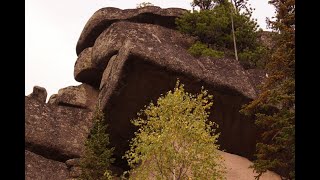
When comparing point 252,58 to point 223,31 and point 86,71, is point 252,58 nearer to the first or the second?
point 223,31

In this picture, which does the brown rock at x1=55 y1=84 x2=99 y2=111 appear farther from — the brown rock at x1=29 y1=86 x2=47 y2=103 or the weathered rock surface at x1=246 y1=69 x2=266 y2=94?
the weathered rock surface at x1=246 y1=69 x2=266 y2=94

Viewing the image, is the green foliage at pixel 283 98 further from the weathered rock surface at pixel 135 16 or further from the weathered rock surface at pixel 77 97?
the weathered rock surface at pixel 135 16

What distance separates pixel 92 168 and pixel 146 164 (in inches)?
155

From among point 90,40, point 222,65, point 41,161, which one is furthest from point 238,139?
point 90,40

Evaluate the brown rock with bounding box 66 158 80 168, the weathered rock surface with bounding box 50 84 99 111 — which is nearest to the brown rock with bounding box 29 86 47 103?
the weathered rock surface with bounding box 50 84 99 111

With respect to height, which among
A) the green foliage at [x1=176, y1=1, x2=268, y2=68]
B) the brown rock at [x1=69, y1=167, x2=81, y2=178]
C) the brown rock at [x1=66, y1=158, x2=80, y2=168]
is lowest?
the brown rock at [x1=69, y1=167, x2=81, y2=178]

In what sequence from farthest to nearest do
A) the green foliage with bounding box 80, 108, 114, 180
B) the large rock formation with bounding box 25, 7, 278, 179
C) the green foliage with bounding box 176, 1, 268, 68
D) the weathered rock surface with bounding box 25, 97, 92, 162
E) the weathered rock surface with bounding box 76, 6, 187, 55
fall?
the weathered rock surface with bounding box 76, 6, 187, 55
the green foliage with bounding box 176, 1, 268, 68
the weathered rock surface with bounding box 25, 97, 92, 162
the large rock formation with bounding box 25, 7, 278, 179
the green foliage with bounding box 80, 108, 114, 180

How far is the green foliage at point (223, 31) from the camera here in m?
33.4

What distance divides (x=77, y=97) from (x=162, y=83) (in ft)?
34.3

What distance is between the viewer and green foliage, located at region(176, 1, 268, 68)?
33.4m

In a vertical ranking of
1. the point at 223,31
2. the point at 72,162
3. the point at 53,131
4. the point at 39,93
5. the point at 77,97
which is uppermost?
the point at 223,31

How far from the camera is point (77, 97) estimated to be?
34812mm

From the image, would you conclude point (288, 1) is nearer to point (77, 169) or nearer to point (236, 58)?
point (236, 58)

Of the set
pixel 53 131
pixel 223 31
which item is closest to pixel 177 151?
pixel 53 131
